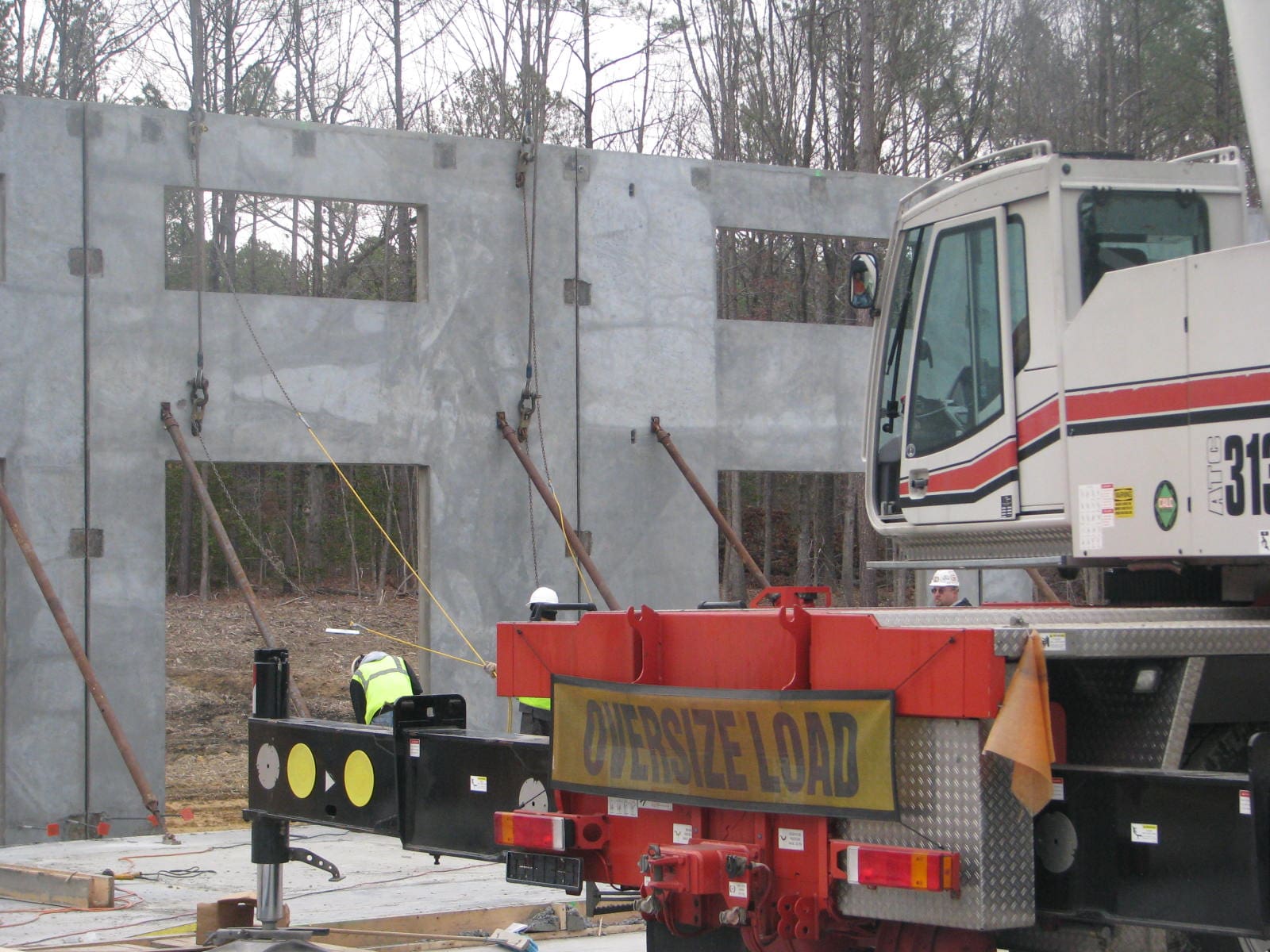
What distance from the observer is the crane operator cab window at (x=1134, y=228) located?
6.27 meters

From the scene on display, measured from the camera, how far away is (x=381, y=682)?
8984 millimetres

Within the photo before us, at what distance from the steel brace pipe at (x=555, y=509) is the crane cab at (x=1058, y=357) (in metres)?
6.10

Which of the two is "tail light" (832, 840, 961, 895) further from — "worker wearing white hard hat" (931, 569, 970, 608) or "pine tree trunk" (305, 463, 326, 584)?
"pine tree trunk" (305, 463, 326, 584)

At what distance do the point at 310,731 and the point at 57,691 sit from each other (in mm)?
6423

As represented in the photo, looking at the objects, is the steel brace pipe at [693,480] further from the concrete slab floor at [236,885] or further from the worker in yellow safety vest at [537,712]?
the worker in yellow safety vest at [537,712]

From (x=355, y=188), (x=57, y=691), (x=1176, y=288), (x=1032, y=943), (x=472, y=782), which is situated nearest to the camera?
(x=1032, y=943)

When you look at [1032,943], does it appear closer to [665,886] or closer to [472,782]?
[665,886]

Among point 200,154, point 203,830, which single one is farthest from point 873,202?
point 203,830

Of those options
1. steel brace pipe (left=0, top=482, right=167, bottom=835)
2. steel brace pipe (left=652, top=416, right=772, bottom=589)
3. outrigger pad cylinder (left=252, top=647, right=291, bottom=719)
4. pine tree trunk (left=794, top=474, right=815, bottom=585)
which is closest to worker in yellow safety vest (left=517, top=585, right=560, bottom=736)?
outrigger pad cylinder (left=252, top=647, right=291, bottom=719)

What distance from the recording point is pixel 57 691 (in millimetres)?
12359

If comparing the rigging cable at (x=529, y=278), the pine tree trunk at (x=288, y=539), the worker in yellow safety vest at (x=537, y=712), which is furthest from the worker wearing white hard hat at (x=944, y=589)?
the pine tree trunk at (x=288, y=539)

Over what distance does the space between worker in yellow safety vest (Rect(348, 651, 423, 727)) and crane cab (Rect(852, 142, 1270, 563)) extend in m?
3.23

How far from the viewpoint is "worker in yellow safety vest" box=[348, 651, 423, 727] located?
29.2 feet

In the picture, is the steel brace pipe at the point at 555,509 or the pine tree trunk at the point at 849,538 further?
the pine tree trunk at the point at 849,538
